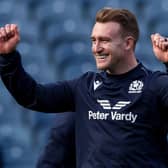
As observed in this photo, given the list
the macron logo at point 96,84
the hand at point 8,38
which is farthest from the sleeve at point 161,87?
the hand at point 8,38

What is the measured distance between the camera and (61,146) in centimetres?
356

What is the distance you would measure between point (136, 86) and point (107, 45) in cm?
22

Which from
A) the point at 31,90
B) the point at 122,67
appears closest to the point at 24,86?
the point at 31,90

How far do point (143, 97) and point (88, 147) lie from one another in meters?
0.32

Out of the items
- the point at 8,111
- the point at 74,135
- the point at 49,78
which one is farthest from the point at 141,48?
the point at 74,135

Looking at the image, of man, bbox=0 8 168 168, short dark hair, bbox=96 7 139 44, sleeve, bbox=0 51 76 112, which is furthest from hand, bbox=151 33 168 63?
sleeve, bbox=0 51 76 112

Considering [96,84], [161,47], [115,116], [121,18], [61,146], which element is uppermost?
[121,18]

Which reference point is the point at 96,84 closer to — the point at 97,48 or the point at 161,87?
the point at 97,48

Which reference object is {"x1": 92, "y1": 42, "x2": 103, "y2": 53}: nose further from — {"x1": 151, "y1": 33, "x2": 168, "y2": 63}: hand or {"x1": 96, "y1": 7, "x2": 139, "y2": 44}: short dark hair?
{"x1": 151, "y1": 33, "x2": 168, "y2": 63}: hand

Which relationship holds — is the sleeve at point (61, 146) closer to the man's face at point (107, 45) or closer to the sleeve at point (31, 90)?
the sleeve at point (31, 90)

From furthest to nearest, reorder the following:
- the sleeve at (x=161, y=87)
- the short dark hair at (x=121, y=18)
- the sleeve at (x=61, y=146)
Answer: the sleeve at (x=61, y=146)
the short dark hair at (x=121, y=18)
the sleeve at (x=161, y=87)

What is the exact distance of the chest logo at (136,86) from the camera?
3275mm

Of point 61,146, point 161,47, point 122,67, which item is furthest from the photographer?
point 61,146

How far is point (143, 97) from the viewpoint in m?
3.26
